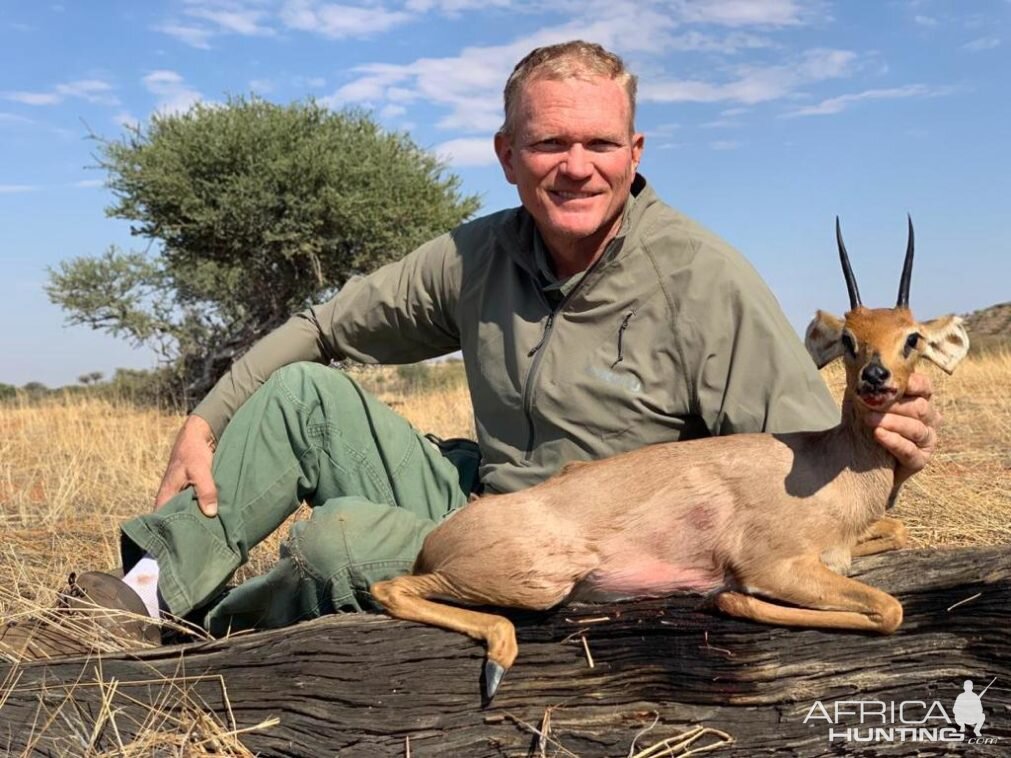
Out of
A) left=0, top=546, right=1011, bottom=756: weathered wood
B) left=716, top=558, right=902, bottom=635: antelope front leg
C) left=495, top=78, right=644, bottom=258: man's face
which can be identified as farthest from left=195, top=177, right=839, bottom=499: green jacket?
left=0, top=546, right=1011, bottom=756: weathered wood

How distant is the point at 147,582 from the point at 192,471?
1.62ft

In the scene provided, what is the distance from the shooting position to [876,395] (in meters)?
3.02

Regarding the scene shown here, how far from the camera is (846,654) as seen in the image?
2.91 meters

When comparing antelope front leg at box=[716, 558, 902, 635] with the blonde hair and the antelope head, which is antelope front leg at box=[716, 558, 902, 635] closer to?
the antelope head

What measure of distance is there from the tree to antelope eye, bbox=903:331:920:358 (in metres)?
16.7

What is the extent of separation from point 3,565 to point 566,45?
173 inches

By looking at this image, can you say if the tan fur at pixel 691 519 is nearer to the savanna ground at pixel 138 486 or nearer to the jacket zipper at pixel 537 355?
the jacket zipper at pixel 537 355

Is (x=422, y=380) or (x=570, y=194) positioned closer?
(x=570, y=194)

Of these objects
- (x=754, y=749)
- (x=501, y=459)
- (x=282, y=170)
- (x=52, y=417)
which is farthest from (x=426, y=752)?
(x=282, y=170)

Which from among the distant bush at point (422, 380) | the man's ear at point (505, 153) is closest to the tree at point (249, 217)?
the distant bush at point (422, 380)

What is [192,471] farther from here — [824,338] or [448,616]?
[824,338]

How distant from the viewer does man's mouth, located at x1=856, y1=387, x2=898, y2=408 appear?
301cm

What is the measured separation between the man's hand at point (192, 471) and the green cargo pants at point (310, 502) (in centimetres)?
4

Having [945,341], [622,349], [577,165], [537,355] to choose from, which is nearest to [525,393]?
[537,355]
